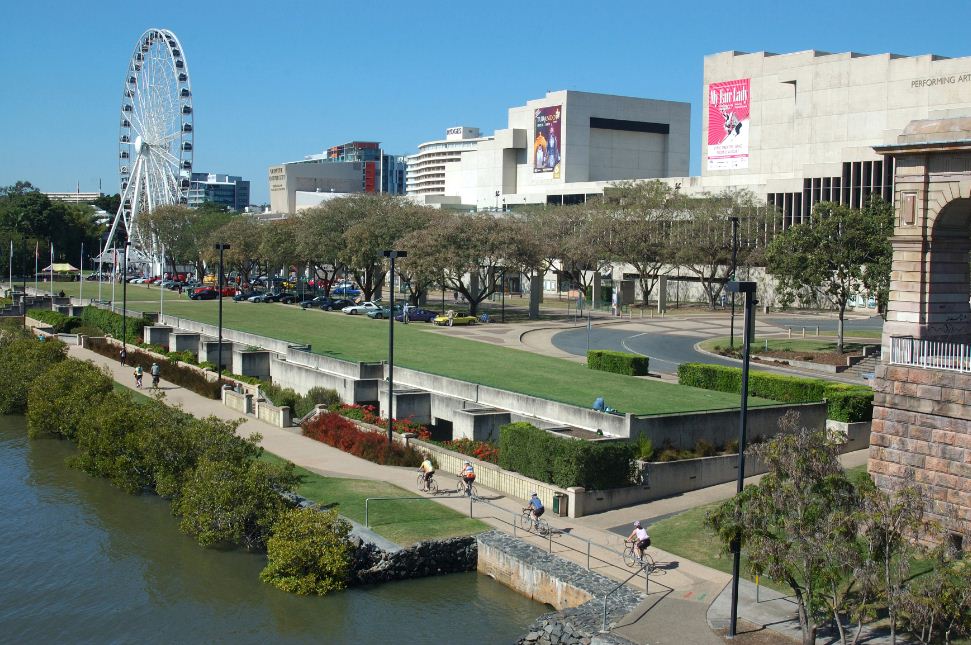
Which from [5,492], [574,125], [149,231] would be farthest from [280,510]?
[574,125]

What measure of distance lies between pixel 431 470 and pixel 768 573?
550 inches

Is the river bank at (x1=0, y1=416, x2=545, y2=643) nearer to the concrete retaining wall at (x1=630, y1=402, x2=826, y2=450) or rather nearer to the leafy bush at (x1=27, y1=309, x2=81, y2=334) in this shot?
the concrete retaining wall at (x1=630, y1=402, x2=826, y2=450)

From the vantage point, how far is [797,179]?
91.1 m

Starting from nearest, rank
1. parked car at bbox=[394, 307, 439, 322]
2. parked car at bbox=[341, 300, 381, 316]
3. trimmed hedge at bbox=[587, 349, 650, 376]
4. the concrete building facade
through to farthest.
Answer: trimmed hedge at bbox=[587, 349, 650, 376] → parked car at bbox=[394, 307, 439, 322] → parked car at bbox=[341, 300, 381, 316] → the concrete building facade

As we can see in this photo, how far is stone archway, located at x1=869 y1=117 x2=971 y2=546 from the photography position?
22516 millimetres

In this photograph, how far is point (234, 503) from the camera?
2706 centimetres

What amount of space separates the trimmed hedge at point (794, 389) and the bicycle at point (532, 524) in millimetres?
14795

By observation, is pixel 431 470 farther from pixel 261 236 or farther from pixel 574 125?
pixel 574 125

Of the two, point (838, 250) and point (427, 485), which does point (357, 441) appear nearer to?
point (427, 485)

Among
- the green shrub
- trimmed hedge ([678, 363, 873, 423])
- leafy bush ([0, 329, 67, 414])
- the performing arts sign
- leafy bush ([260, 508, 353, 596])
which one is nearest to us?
leafy bush ([260, 508, 353, 596])

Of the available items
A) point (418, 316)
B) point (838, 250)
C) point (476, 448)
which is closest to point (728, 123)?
point (418, 316)

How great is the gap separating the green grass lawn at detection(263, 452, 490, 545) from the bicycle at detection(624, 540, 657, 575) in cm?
404

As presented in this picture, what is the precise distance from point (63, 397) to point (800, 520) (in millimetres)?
31658

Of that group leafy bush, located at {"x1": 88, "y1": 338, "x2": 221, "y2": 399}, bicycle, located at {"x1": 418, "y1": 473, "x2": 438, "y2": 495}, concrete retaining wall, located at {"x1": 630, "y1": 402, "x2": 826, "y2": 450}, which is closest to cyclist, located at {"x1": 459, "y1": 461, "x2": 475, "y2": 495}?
bicycle, located at {"x1": 418, "y1": 473, "x2": 438, "y2": 495}
